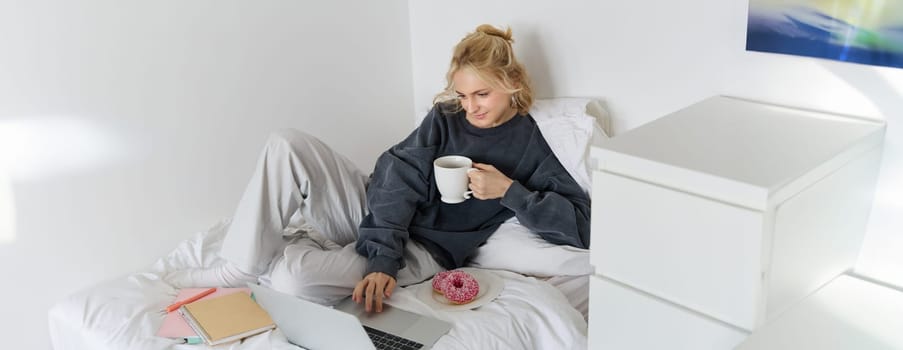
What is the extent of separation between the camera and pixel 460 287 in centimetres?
191

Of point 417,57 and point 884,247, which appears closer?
point 884,247

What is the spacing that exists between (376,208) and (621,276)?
71 cm

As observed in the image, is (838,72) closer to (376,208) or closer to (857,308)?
(857,308)

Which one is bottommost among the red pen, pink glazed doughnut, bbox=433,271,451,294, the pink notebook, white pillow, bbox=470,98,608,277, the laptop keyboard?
the pink notebook

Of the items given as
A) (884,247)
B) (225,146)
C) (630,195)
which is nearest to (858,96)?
(884,247)

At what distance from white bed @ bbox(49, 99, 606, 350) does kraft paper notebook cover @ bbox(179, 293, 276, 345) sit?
30 mm

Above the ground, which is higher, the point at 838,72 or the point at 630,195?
the point at 838,72

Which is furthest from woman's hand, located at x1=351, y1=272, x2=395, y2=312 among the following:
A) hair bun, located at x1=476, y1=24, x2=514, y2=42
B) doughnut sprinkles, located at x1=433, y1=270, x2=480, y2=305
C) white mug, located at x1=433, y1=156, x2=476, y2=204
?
hair bun, located at x1=476, y1=24, x2=514, y2=42

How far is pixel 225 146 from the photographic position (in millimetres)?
2449

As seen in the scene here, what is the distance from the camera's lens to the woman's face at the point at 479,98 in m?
2.03

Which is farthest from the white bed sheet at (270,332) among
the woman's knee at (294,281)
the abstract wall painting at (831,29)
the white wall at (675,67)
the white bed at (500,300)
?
the abstract wall painting at (831,29)

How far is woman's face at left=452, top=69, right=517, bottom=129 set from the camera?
2.03m

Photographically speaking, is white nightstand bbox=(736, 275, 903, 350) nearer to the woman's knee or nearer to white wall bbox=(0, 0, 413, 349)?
the woman's knee

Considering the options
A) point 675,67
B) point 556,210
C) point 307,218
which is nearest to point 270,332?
point 307,218
